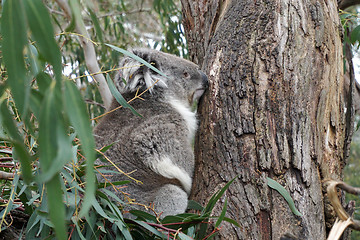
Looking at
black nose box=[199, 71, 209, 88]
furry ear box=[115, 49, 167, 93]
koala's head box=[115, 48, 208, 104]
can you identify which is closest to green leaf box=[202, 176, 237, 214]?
black nose box=[199, 71, 209, 88]

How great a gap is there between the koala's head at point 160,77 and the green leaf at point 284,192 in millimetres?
1078

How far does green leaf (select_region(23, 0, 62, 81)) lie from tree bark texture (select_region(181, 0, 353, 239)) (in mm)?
1209

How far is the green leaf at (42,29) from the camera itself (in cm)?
91

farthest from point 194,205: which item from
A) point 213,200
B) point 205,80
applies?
point 205,80

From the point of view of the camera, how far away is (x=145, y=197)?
253 centimetres

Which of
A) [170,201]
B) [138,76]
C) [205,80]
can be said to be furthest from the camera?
[138,76]

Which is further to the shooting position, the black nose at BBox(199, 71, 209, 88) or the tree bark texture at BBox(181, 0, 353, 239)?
the black nose at BBox(199, 71, 209, 88)

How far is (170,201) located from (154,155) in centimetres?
34

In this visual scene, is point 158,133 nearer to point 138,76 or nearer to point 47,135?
point 138,76

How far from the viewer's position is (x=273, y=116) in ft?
6.47

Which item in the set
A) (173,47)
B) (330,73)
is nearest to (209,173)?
(330,73)

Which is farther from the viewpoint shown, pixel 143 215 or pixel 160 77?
pixel 160 77

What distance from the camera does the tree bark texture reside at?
73.8 inches

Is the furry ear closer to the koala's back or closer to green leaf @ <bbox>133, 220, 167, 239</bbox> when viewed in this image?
the koala's back
